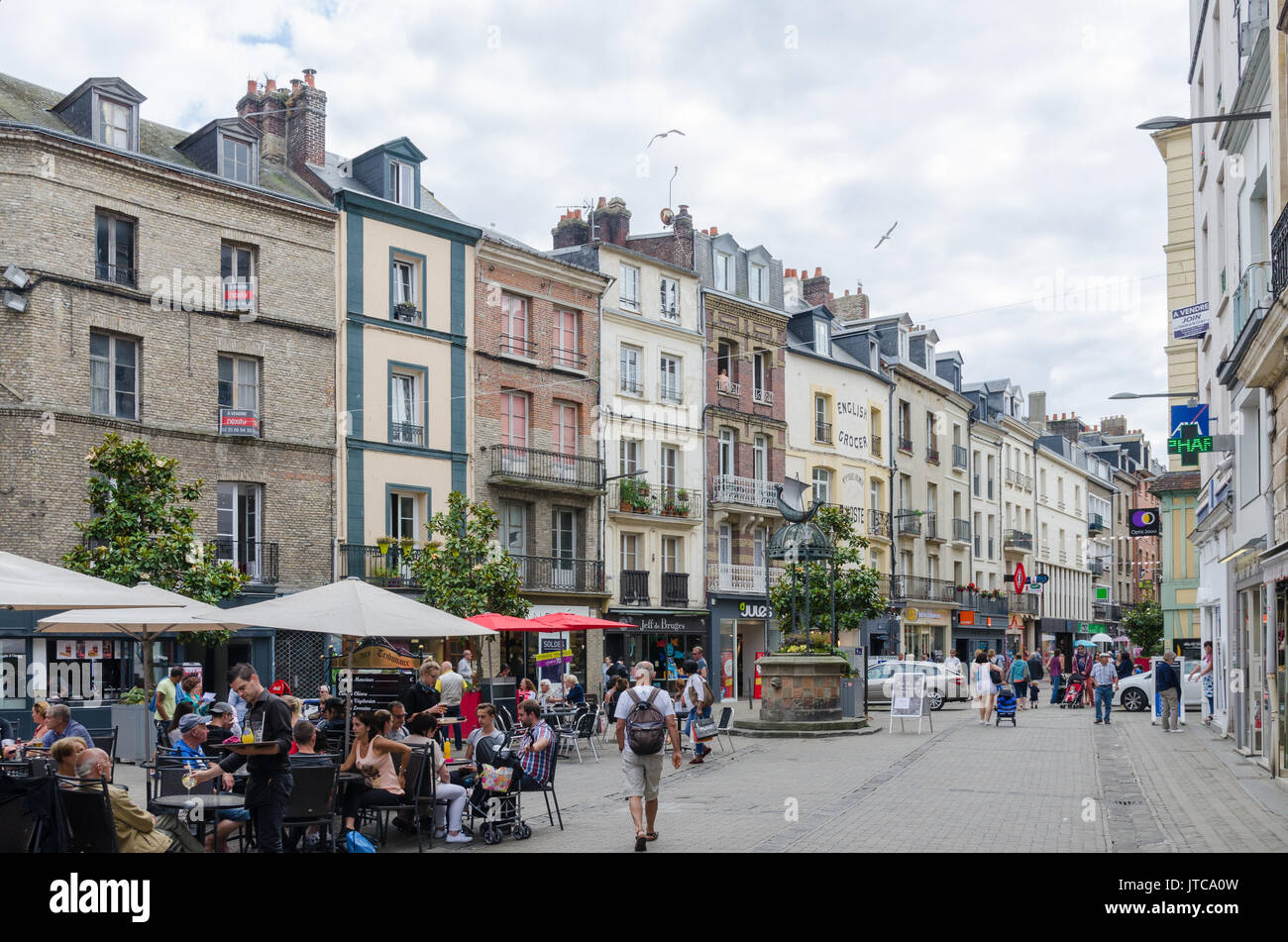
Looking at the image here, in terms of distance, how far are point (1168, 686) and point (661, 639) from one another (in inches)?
653

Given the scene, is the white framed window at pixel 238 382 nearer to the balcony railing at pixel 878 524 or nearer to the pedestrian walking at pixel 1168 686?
the pedestrian walking at pixel 1168 686

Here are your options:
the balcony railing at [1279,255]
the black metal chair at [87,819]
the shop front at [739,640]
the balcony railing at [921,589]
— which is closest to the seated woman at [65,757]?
the black metal chair at [87,819]

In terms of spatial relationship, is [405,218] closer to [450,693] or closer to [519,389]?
[519,389]

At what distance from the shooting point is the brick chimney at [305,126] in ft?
102

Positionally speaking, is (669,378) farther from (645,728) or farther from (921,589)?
(645,728)

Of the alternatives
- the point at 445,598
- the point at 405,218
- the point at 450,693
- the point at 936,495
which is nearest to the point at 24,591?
the point at 450,693

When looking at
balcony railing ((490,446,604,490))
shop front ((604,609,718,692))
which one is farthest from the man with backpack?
shop front ((604,609,718,692))

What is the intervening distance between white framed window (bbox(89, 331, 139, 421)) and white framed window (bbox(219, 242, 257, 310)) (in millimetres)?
2364

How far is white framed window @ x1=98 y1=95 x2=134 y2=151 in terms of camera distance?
25812 mm

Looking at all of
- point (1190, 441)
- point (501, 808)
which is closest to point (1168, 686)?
point (1190, 441)

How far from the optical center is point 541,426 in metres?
34.7

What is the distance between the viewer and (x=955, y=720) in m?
28.7

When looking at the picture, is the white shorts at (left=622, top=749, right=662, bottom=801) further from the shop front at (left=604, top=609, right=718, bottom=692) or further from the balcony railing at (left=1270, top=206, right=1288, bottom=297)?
the shop front at (left=604, top=609, right=718, bottom=692)

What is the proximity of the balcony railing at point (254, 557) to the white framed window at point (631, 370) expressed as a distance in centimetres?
1314
